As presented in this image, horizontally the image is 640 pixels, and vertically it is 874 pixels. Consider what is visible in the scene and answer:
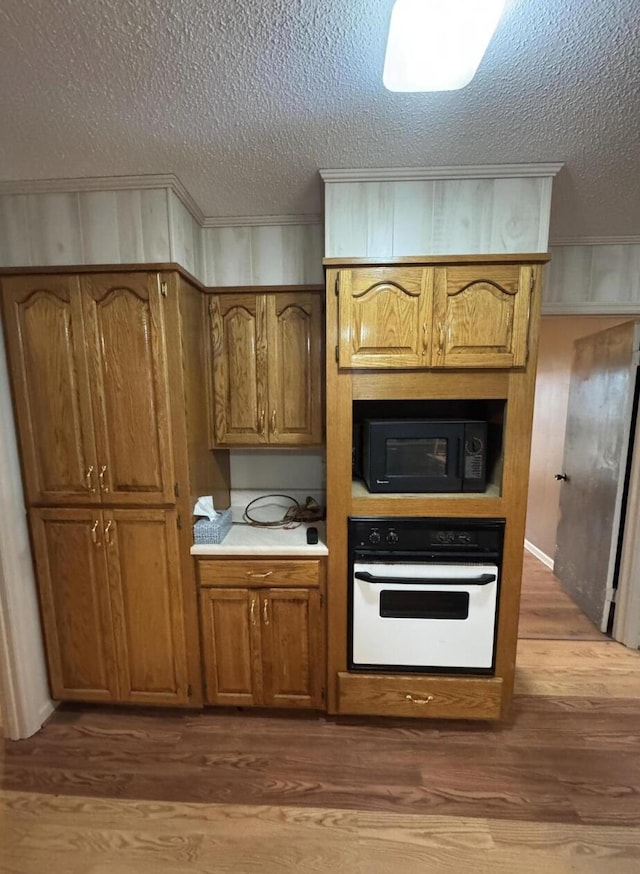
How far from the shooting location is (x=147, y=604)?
1732 millimetres

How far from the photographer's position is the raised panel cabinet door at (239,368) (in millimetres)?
1908

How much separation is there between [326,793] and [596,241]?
9.93ft

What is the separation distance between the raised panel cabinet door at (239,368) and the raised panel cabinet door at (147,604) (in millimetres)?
541

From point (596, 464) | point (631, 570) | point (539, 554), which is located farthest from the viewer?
point (539, 554)

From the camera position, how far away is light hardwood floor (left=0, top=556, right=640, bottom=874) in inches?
51.4

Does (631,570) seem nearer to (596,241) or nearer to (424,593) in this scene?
(424,593)

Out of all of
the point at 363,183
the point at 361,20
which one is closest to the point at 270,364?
the point at 363,183

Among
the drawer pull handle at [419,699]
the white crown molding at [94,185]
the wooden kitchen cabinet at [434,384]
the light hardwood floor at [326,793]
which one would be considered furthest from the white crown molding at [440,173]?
the light hardwood floor at [326,793]

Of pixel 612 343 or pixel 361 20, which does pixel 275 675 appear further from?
pixel 612 343

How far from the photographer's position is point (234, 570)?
5.62 feet

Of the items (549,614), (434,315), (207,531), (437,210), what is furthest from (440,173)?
(549,614)

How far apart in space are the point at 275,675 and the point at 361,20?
91.6 inches

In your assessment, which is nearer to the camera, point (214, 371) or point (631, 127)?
point (631, 127)

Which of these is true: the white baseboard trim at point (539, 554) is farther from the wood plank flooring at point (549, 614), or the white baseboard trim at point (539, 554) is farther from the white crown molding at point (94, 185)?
the white crown molding at point (94, 185)
